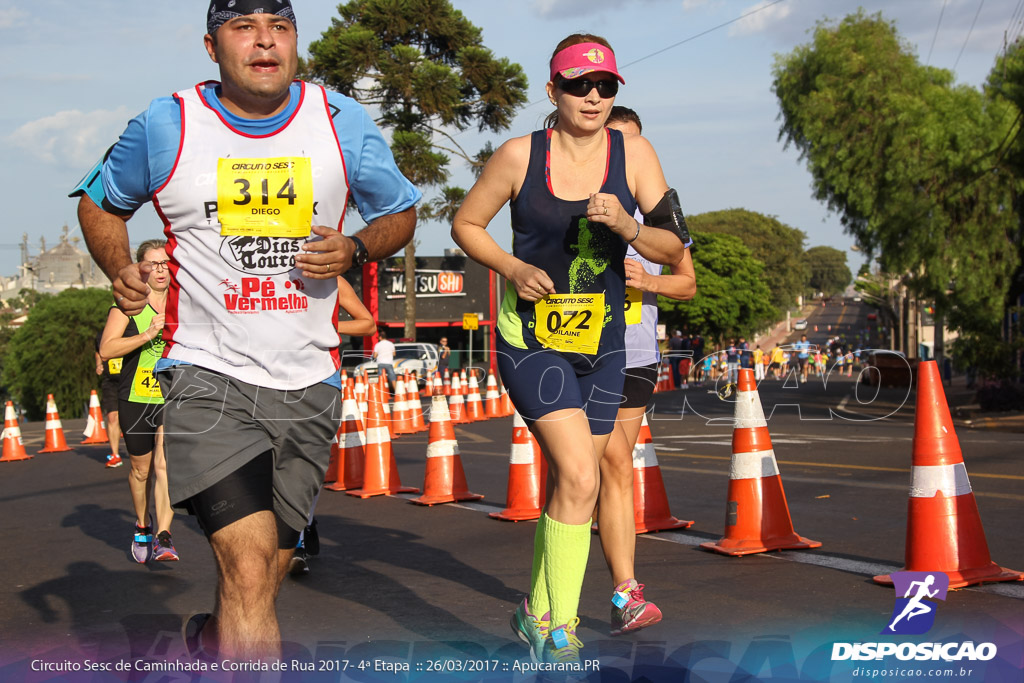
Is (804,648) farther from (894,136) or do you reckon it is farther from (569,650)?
(894,136)

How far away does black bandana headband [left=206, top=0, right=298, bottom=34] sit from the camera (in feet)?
11.2

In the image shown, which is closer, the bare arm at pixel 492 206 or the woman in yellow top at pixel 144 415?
the bare arm at pixel 492 206

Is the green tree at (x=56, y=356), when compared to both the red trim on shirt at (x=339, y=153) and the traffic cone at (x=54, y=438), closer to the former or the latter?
the traffic cone at (x=54, y=438)

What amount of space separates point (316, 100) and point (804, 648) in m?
2.63

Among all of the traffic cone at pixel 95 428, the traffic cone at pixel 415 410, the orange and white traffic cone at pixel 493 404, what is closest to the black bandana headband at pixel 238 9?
the traffic cone at pixel 415 410

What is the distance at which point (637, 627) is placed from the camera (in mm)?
4445

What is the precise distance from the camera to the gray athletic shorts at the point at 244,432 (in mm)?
3221

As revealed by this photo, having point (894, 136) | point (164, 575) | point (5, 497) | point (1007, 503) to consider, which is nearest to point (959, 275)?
point (894, 136)

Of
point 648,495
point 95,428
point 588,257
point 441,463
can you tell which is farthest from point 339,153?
point 95,428

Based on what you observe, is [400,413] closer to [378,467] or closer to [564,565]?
[378,467]

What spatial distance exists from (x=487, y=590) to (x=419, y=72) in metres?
33.0

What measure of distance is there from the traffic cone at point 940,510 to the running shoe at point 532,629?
210cm

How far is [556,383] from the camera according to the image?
4008mm

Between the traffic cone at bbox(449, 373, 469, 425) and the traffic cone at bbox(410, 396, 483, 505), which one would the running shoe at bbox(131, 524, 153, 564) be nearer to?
the traffic cone at bbox(410, 396, 483, 505)
